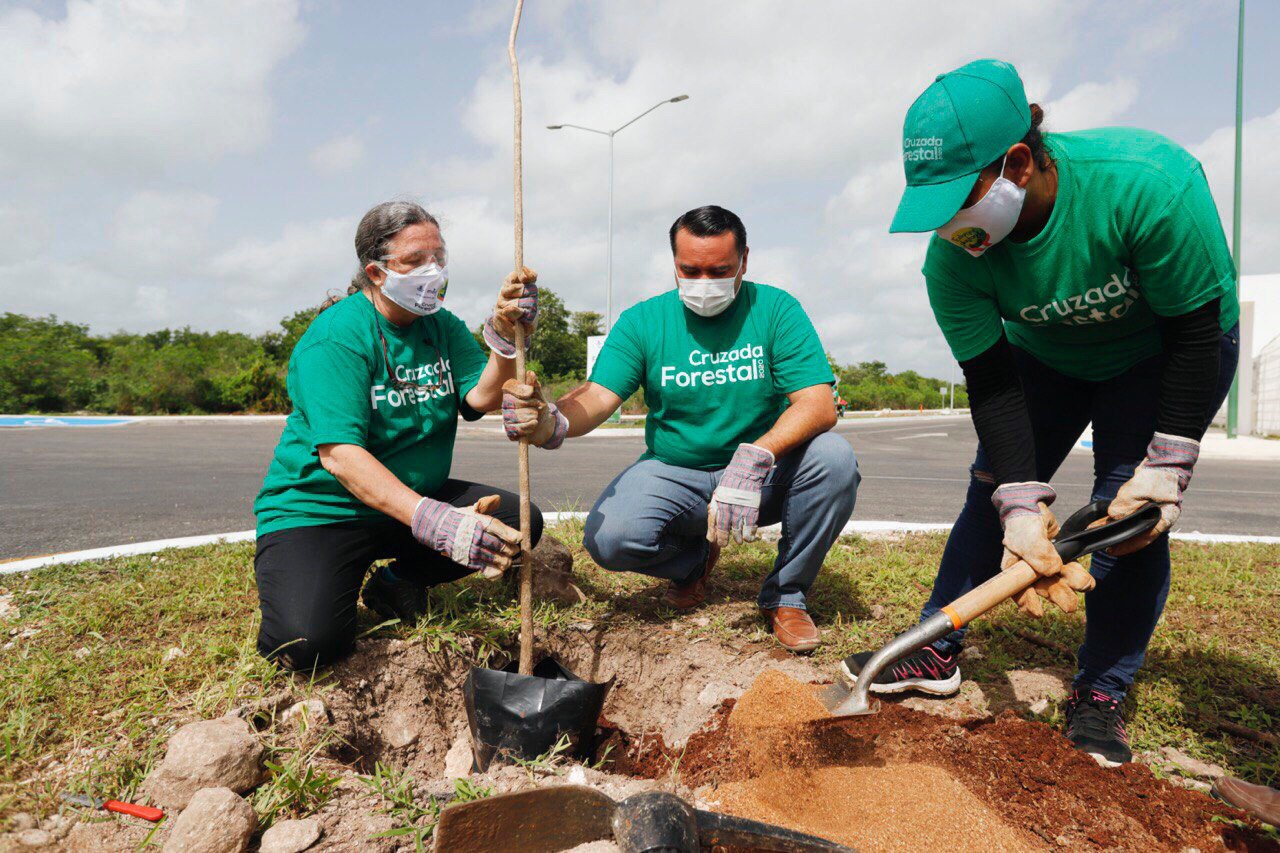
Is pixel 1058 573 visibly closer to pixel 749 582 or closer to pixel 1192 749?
pixel 1192 749

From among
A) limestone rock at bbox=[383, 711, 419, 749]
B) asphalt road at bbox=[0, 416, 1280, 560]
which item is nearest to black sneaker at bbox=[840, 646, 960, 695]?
limestone rock at bbox=[383, 711, 419, 749]

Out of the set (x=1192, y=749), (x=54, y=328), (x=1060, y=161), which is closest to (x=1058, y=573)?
(x=1192, y=749)

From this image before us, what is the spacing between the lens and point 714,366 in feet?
10.2

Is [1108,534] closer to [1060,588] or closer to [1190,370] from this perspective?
[1060,588]

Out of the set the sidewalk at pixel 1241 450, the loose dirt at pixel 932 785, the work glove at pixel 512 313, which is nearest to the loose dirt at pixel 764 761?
the loose dirt at pixel 932 785

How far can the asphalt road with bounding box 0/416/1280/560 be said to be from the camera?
4.90 metres

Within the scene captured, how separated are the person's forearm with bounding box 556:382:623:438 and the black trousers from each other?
748 mm

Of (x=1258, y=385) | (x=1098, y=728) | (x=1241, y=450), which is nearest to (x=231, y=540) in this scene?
(x=1098, y=728)

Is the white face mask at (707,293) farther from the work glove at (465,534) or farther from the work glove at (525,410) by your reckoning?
the work glove at (465,534)

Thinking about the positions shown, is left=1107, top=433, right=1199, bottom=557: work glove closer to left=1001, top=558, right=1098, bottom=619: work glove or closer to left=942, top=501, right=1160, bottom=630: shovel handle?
left=942, top=501, right=1160, bottom=630: shovel handle

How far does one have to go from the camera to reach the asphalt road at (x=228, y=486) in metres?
4.90

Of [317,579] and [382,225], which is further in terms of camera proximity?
[382,225]

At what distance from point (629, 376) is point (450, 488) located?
2.94 ft

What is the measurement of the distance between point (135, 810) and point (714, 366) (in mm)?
2319
